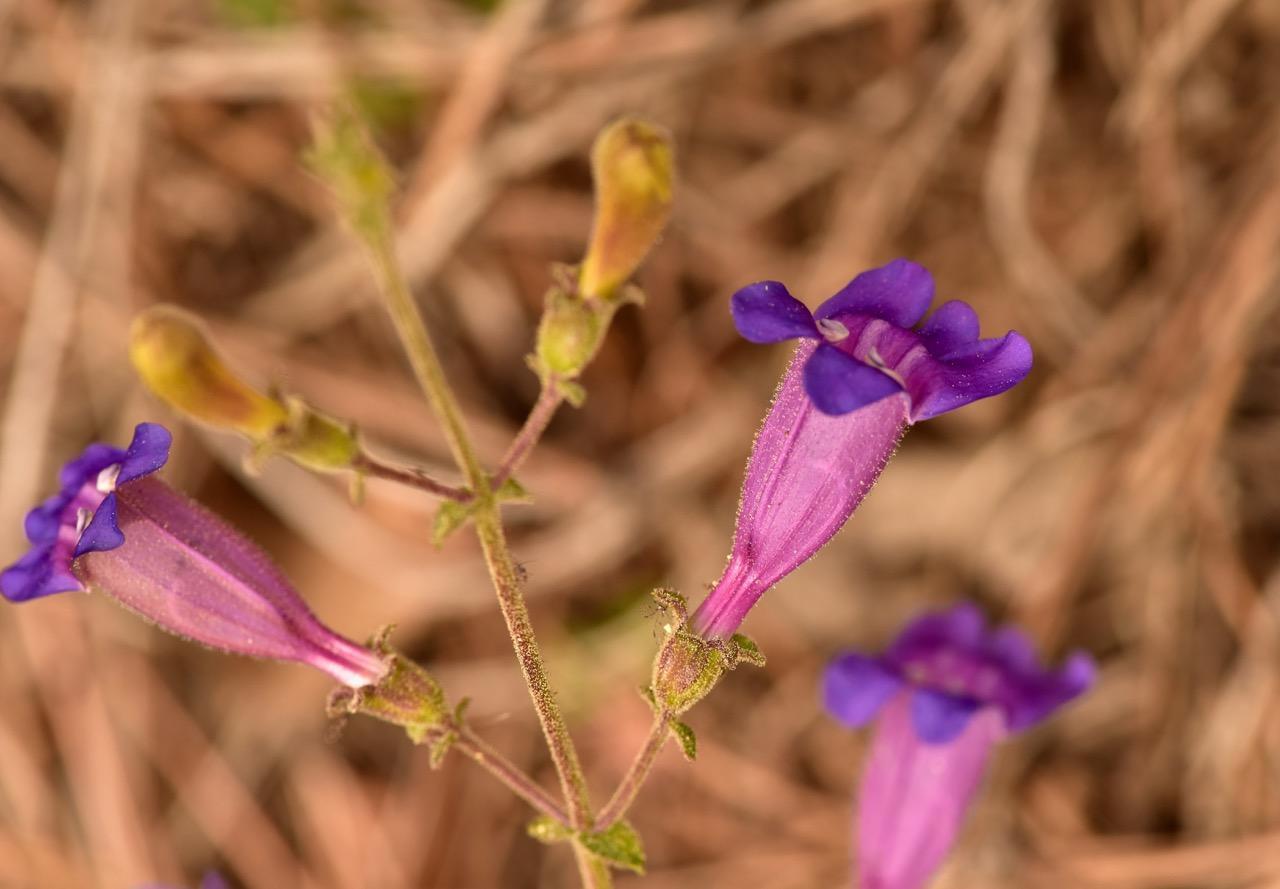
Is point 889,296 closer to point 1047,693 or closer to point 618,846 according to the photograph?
point 618,846

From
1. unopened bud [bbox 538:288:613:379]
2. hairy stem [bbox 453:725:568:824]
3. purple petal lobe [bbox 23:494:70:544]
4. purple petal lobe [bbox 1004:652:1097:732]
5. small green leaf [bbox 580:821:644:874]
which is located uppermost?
unopened bud [bbox 538:288:613:379]

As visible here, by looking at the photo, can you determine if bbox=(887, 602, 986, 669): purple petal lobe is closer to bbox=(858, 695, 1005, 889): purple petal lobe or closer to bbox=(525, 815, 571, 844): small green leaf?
bbox=(858, 695, 1005, 889): purple petal lobe

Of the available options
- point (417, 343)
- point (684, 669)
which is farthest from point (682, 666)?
point (417, 343)

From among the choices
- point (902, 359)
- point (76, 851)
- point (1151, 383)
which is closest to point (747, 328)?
point (902, 359)

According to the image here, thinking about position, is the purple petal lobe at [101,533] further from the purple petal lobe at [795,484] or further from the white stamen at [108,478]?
the purple petal lobe at [795,484]

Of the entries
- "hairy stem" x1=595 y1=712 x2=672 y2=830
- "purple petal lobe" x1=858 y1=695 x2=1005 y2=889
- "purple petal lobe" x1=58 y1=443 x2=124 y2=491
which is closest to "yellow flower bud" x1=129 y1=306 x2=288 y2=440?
"purple petal lobe" x1=58 y1=443 x2=124 y2=491

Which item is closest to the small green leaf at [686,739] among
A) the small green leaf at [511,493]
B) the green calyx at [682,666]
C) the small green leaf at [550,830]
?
the green calyx at [682,666]

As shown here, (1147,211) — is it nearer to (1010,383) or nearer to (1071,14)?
(1071,14)
